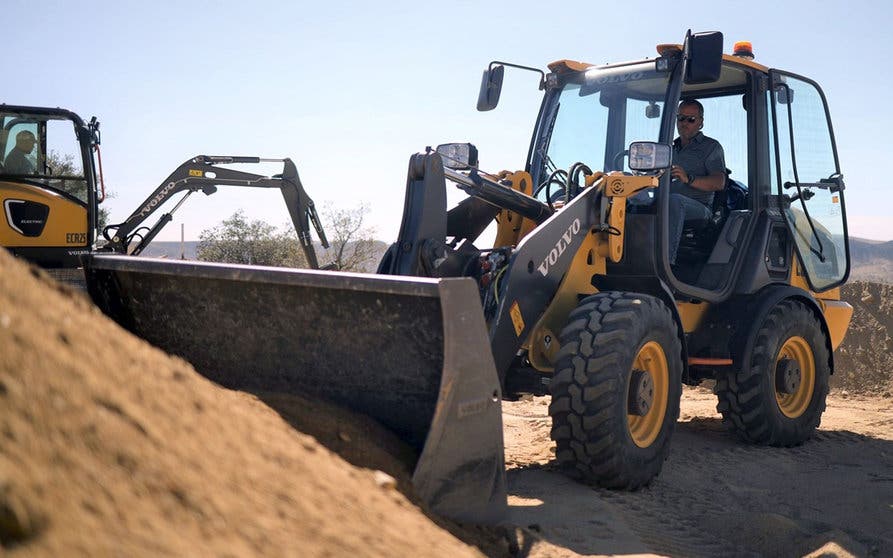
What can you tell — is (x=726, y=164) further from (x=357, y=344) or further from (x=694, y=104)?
(x=357, y=344)

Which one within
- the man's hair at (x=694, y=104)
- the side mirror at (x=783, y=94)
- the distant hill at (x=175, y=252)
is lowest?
the distant hill at (x=175, y=252)

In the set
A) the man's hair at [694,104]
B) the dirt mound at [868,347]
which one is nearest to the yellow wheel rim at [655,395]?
the man's hair at [694,104]

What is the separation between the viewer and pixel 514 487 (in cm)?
495

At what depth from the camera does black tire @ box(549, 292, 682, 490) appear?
15.8 feet

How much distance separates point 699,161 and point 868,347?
615 cm

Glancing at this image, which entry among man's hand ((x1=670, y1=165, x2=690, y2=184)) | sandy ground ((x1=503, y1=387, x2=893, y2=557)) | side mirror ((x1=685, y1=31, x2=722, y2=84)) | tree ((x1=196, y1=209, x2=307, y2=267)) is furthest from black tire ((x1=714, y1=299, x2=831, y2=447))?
tree ((x1=196, y1=209, x2=307, y2=267))

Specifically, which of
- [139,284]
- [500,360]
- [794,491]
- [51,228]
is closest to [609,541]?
[500,360]

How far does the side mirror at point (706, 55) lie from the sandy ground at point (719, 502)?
242 cm

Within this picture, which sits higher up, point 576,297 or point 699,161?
point 699,161

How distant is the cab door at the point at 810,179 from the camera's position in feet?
23.9

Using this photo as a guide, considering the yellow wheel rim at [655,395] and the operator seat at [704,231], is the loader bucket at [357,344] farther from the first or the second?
the operator seat at [704,231]

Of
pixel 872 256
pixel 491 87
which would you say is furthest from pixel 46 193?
pixel 872 256

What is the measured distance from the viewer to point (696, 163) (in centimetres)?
696

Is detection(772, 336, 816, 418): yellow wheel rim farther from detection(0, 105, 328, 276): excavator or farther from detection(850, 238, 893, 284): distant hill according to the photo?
detection(850, 238, 893, 284): distant hill
